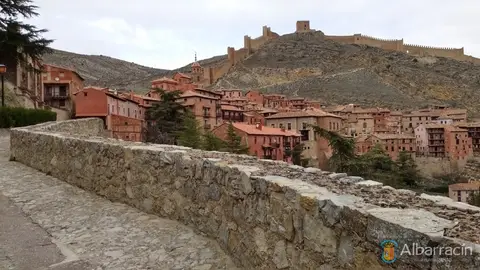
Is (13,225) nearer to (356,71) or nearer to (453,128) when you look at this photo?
(453,128)

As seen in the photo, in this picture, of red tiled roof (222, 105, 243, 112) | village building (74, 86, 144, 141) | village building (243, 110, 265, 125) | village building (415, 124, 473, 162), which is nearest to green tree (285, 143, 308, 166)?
village building (243, 110, 265, 125)

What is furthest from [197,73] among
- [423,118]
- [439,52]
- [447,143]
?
[439,52]

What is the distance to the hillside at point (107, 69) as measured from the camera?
378 ft

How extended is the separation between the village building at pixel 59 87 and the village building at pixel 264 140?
15.4m

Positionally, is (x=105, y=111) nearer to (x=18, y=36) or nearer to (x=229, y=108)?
(x=18, y=36)

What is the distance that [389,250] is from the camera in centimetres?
253

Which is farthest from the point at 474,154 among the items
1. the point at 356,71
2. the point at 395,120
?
the point at 356,71

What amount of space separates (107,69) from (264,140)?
103926mm

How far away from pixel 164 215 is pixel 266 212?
2.58 m

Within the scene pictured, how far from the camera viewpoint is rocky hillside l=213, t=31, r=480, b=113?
111 meters

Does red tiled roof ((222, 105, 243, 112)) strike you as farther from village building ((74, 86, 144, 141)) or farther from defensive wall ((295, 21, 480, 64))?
defensive wall ((295, 21, 480, 64))

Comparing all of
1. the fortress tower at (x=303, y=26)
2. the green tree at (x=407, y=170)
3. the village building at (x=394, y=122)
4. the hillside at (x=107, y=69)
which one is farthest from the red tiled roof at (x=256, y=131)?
the fortress tower at (x=303, y=26)

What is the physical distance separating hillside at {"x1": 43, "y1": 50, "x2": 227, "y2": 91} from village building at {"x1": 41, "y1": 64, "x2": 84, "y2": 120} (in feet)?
208

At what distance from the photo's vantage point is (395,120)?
277 ft
